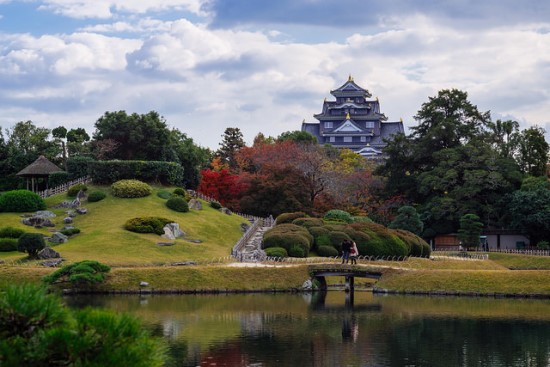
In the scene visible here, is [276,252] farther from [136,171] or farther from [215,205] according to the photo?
[136,171]

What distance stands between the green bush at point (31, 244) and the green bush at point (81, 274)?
570 centimetres

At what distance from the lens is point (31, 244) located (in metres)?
51.9

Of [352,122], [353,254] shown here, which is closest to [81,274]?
[353,254]

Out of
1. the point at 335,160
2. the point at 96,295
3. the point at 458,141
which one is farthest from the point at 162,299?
the point at 335,160

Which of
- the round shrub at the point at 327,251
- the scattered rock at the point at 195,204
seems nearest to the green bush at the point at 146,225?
the scattered rock at the point at 195,204

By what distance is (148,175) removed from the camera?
7625 cm

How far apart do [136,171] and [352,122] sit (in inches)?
2567

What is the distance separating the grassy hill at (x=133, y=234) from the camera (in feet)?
178

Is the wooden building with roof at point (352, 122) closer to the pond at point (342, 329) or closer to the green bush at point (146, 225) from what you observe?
the green bush at point (146, 225)

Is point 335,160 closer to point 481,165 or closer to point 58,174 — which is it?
point 481,165

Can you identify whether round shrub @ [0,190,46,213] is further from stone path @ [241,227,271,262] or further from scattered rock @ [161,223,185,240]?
stone path @ [241,227,271,262]

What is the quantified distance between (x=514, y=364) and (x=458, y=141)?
56.8 m

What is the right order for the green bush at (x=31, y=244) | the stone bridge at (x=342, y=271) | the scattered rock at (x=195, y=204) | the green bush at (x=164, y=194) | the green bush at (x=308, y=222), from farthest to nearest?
the green bush at (x=164, y=194)
the scattered rock at (x=195, y=204)
the green bush at (x=308, y=222)
the green bush at (x=31, y=244)
the stone bridge at (x=342, y=271)

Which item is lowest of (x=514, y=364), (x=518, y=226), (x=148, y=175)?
(x=514, y=364)
